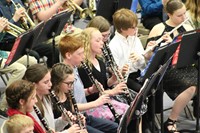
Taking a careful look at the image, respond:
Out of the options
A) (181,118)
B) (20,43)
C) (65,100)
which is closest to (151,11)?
(181,118)

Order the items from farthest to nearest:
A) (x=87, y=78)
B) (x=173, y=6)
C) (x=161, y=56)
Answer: (x=173, y=6)
(x=87, y=78)
(x=161, y=56)

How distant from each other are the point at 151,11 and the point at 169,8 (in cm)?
119

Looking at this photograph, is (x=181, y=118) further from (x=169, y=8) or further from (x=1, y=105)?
(x=1, y=105)

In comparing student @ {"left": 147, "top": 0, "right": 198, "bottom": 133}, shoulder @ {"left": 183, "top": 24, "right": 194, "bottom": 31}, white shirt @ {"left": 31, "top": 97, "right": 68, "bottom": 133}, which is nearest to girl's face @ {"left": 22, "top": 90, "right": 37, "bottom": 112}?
white shirt @ {"left": 31, "top": 97, "right": 68, "bottom": 133}

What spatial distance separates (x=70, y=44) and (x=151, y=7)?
7.04 ft

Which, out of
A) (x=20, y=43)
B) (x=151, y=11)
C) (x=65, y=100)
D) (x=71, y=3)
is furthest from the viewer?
(x=151, y=11)

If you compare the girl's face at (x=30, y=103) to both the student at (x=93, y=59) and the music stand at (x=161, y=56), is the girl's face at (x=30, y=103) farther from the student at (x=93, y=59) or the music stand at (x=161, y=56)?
the music stand at (x=161, y=56)

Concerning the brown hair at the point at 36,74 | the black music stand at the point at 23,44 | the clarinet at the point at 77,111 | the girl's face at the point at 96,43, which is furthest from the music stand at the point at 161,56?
the black music stand at the point at 23,44

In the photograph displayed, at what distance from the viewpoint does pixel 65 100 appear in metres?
3.25

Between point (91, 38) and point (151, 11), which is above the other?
point (91, 38)

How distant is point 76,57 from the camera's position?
3.50 meters

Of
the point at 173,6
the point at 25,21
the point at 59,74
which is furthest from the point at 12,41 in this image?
the point at 173,6

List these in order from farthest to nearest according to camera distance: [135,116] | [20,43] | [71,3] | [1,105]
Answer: [71,3] → [1,105] → [20,43] → [135,116]

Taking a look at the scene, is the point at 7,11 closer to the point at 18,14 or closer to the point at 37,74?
the point at 18,14
